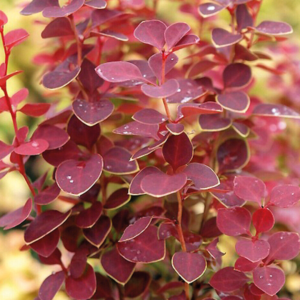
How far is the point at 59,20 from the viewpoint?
667 mm

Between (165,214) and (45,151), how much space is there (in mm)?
190

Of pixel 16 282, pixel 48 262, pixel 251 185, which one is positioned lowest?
pixel 16 282

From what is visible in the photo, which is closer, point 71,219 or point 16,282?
point 71,219


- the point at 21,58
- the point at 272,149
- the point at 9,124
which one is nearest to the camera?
the point at 272,149

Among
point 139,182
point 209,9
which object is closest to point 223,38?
point 209,9

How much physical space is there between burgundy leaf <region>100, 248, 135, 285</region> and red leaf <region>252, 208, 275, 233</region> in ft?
0.60

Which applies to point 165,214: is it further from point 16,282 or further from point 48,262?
point 16,282

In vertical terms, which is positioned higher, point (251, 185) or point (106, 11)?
point (106, 11)

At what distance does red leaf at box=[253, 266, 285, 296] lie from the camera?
531mm

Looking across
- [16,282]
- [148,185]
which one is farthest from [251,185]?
[16,282]

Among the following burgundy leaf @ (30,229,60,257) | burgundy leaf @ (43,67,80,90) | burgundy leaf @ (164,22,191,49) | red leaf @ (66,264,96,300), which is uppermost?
burgundy leaf @ (164,22,191,49)

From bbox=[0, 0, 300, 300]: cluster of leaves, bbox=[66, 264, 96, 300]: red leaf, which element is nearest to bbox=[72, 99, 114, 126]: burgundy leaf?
bbox=[0, 0, 300, 300]: cluster of leaves

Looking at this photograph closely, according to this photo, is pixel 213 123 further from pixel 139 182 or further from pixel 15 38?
pixel 15 38

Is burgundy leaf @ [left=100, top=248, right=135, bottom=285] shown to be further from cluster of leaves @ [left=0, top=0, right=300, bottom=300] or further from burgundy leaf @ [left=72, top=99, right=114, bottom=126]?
burgundy leaf @ [left=72, top=99, right=114, bottom=126]
